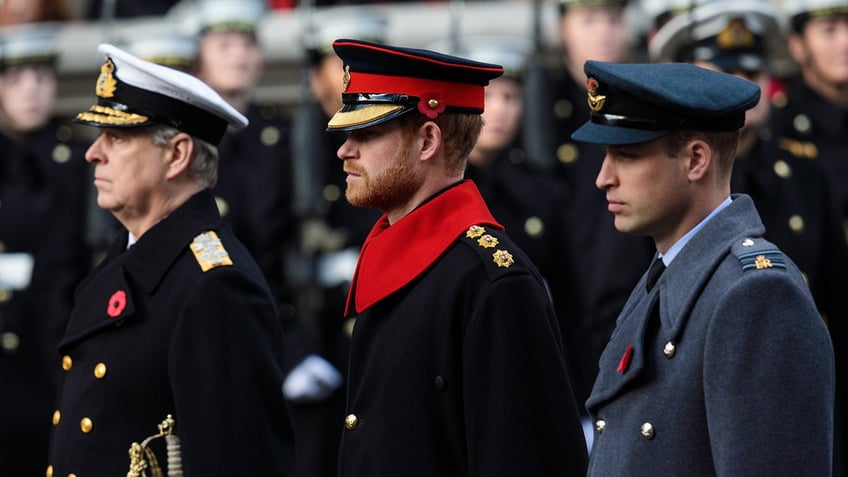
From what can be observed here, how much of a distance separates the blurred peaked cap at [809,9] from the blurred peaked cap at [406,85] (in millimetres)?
4062

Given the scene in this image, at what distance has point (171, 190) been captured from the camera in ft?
16.7

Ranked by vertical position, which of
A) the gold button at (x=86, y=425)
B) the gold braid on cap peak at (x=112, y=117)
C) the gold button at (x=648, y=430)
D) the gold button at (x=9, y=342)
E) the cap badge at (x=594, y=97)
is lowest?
the gold button at (x=9, y=342)

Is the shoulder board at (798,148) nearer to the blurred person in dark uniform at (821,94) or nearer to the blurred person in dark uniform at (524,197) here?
the blurred person in dark uniform at (821,94)

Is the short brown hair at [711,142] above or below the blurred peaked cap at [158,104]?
above

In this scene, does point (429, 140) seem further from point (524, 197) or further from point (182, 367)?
point (524, 197)

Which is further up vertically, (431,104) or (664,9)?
(431,104)

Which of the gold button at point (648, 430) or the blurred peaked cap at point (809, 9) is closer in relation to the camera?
the gold button at point (648, 430)

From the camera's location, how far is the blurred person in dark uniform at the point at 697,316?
3578 millimetres

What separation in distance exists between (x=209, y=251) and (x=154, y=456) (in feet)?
1.93

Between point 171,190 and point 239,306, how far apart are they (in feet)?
1.71

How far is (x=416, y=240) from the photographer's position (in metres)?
4.26

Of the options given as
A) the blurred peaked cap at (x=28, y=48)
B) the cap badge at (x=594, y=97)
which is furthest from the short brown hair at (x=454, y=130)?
the blurred peaked cap at (x=28, y=48)

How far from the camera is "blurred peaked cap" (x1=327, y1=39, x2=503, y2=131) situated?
4277 millimetres

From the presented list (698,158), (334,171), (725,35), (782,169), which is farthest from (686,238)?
(334,171)
